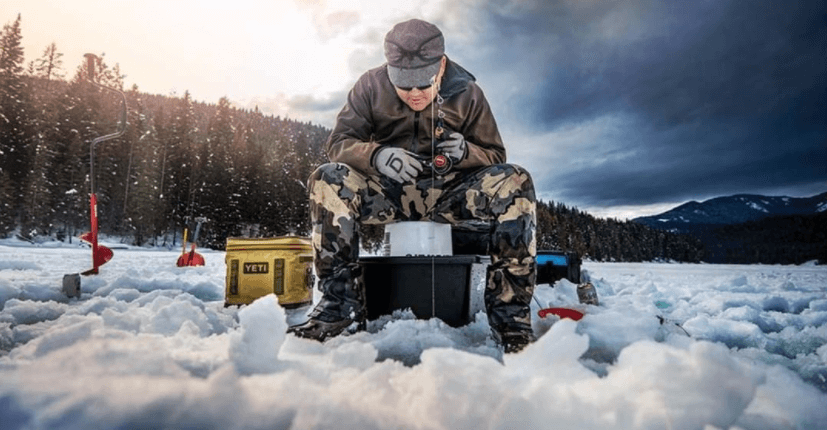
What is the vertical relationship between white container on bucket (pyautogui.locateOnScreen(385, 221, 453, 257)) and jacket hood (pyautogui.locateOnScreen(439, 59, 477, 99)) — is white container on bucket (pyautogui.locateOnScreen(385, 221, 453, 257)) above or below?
below

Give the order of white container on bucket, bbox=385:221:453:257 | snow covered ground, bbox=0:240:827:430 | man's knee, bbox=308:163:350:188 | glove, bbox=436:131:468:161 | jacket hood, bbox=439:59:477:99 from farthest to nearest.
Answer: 1. jacket hood, bbox=439:59:477:99
2. white container on bucket, bbox=385:221:453:257
3. glove, bbox=436:131:468:161
4. man's knee, bbox=308:163:350:188
5. snow covered ground, bbox=0:240:827:430

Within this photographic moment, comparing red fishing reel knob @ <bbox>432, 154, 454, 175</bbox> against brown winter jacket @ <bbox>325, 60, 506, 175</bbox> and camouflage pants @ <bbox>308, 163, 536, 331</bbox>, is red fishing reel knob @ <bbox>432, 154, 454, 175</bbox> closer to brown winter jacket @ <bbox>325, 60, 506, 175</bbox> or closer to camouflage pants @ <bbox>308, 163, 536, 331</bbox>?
camouflage pants @ <bbox>308, 163, 536, 331</bbox>

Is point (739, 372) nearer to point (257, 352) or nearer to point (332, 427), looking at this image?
point (332, 427)

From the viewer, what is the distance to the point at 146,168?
40.5m

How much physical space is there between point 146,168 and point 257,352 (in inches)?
1887

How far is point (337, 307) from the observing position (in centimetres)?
225

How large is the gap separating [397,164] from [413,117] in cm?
55

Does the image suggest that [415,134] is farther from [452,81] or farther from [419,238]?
[419,238]

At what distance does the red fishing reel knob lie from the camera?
2.56m

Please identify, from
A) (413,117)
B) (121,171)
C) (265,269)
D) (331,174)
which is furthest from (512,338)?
(121,171)

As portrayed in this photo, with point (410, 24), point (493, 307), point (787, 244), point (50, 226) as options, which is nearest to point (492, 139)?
point (410, 24)

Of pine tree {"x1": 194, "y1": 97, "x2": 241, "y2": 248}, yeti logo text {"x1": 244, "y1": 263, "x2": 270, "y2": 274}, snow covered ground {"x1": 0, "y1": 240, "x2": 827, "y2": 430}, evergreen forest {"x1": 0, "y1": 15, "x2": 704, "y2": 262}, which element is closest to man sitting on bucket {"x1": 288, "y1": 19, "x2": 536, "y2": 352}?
snow covered ground {"x1": 0, "y1": 240, "x2": 827, "y2": 430}

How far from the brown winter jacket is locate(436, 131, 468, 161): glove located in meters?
0.22

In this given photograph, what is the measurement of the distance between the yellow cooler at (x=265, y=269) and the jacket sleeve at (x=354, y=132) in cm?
164
